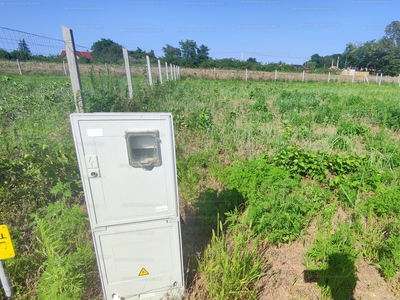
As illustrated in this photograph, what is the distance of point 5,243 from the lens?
1583 mm

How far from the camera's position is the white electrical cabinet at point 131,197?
141 cm

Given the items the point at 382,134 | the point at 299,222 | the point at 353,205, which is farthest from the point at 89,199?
the point at 382,134

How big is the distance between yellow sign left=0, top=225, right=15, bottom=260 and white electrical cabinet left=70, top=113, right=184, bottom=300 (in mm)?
659

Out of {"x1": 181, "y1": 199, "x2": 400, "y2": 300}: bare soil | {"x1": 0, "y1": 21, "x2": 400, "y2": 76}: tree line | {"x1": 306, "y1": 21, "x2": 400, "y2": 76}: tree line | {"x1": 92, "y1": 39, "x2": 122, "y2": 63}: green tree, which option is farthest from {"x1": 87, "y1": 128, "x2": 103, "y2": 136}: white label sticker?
{"x1": 306, "y1": 21, "x2": 400, "y2": 76}: tree line

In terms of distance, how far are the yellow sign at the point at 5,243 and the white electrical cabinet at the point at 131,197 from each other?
2.16ft

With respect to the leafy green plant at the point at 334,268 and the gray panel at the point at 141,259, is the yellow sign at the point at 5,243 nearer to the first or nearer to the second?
the gray panel at the point at 141,259

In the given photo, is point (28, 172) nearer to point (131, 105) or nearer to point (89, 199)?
point (89, 199)

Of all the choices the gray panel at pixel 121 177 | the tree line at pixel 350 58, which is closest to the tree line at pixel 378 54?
the tree line at pixel 350 58

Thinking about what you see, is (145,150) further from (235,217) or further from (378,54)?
(378,54)

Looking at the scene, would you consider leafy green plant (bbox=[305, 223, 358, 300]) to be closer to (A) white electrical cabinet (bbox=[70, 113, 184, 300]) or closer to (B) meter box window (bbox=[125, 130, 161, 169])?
(A) white electrical cabinet (bbox=[70, 113, 184, 300])

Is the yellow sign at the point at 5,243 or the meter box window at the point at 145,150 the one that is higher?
the meter box window at the point at 145,150

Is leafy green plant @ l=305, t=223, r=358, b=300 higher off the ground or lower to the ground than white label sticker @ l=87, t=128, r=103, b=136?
lower

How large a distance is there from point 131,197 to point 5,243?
0.99 metres

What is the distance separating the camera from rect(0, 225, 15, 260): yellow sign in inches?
61.8
